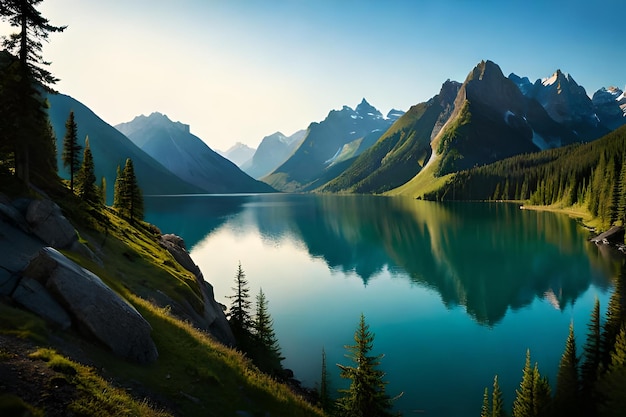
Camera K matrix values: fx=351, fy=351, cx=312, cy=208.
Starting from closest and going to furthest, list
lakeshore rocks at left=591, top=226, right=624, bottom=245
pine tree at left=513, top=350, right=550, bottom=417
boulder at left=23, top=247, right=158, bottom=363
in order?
boulder at left=23, top=247, right=158, bottom=363, pine tree at left=513, top=350, right=550, bottom=417, lakeshore rocks at left=591, top=226, right=624, bottom=245

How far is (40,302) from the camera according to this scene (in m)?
17.6

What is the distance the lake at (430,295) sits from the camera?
34594 millimetres

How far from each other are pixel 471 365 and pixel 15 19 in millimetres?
56630

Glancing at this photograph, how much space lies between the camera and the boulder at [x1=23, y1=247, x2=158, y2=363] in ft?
58.7

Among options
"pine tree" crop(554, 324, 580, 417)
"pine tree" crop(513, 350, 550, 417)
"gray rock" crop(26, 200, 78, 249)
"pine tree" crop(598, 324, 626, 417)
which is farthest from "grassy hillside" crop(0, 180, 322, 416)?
"pine tree" crop(598, 324, 626, 417)

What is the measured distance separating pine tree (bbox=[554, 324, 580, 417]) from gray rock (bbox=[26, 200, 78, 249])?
37.7 m

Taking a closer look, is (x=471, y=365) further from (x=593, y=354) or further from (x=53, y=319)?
(x=53, y=319)

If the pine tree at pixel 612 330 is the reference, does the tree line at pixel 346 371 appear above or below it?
below

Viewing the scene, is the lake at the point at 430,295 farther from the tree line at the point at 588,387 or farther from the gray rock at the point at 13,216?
the gray rock at the point at 13,216

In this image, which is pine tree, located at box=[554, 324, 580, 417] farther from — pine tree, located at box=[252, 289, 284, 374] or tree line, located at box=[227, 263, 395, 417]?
pine tree, located at box=[252, 289, 284, 374]

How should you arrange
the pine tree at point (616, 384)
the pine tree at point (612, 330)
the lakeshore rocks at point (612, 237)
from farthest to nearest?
the lakeshore rocks at point (612, 237), the pine tree at point (612, 330), the pine tree at point (616, 384)

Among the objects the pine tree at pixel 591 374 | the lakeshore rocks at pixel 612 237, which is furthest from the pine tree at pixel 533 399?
the lakeshore rocks at pixel 612 237

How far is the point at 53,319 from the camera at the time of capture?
17.1 meters

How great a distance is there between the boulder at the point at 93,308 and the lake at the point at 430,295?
61.5 feet
